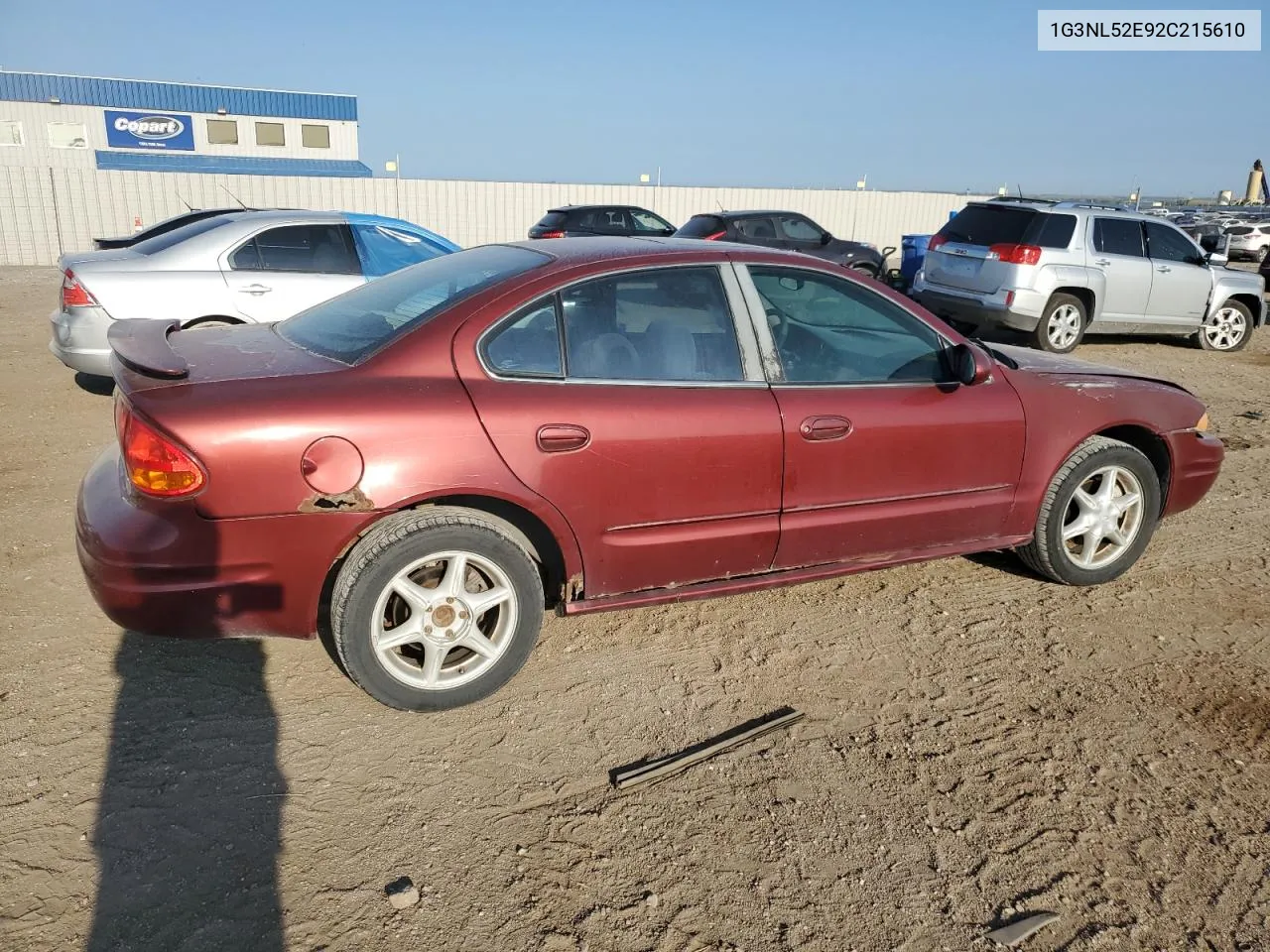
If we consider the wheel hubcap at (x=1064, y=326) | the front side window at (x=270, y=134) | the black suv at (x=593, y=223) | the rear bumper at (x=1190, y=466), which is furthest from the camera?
the front side window at (x=270, y=134)

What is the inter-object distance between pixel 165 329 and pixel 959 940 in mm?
3483

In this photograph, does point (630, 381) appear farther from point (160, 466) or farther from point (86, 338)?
point (86, 338)

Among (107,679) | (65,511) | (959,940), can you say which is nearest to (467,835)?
(959,940)

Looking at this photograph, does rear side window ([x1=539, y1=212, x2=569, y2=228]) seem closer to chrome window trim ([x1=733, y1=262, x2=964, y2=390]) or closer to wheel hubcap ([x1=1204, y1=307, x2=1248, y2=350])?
wheel hubcap ([x1=1204, y1=307, x2=1248, y2=350])

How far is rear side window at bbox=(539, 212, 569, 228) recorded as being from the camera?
55.0 feet

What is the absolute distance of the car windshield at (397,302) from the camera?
11.2ft

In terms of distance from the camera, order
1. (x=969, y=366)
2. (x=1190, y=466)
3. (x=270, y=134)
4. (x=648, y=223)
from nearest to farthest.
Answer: (x=969, y=366) < (x=1190, y=466) < (x=648, y=223) < (x=270, y=134)

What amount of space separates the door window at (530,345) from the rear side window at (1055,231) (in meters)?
8.67

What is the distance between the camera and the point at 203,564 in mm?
2961

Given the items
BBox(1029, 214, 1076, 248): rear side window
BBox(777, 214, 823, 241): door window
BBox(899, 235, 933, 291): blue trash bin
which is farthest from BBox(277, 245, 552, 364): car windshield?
BBox(899, 235, 933, 291): blue trash bin

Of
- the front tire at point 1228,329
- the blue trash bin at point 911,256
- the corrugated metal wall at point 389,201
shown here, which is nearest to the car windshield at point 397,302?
the front tire at point 1228,329

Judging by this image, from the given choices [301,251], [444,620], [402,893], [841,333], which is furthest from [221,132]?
[402,893]

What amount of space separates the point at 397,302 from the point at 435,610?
123 cm

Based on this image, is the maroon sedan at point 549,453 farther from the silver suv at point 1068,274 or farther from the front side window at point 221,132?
the front side window at point 221,132
